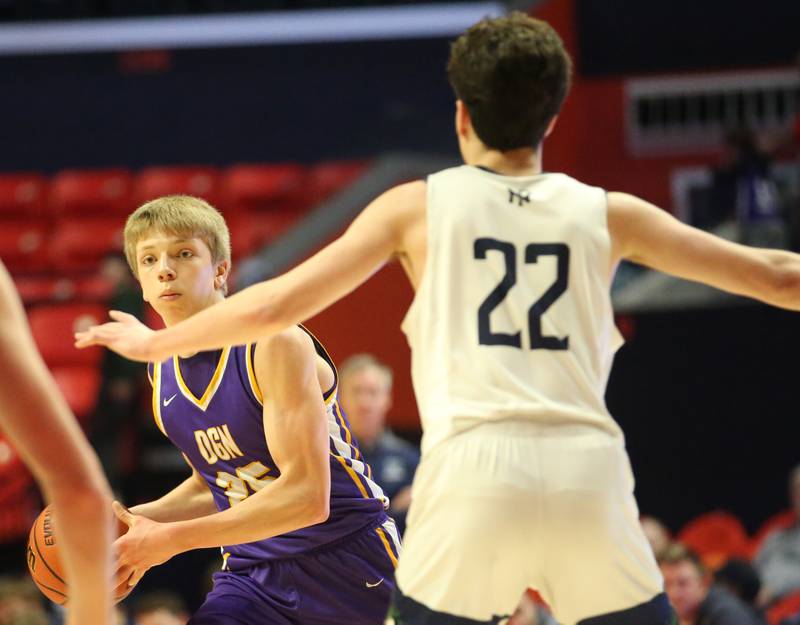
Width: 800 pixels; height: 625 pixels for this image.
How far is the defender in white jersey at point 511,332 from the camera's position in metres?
2.95

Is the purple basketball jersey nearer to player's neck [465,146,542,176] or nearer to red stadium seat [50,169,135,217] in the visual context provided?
player's neck [465,146,542,176]

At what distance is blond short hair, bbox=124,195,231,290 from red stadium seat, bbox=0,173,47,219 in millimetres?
10560

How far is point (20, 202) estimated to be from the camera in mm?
14227

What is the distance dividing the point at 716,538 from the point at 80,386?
4.70m

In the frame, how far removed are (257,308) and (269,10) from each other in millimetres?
13428

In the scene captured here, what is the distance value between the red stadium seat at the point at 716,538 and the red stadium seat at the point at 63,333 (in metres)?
4.56

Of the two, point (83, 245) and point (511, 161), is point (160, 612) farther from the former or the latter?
point (83, 245)

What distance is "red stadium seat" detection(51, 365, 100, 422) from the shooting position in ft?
32.3

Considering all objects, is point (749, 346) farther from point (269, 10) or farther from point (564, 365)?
point (269, 10)

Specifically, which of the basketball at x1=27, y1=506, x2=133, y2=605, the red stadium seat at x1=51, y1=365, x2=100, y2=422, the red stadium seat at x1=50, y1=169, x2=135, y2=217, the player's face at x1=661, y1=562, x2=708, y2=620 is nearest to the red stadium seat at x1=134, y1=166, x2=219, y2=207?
the red stadium seat at x1=50, y1=169, x2=135, y2=217

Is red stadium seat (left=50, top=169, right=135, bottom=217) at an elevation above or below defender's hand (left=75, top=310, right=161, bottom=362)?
below

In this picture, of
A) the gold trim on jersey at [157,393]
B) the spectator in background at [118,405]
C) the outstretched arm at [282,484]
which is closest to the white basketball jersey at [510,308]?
the outstretched arm at [282,484]

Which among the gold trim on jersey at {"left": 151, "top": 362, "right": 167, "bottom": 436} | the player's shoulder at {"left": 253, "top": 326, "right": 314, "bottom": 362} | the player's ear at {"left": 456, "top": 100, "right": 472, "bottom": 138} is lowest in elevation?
the gold trim on jersey at {"left": 151, "top": 362, "right": 167, "bottom": 436}

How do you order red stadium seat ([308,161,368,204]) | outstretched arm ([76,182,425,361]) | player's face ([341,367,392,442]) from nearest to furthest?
outstretched arm ([76,182,425,361])
player's face ([341,367,392,442])
red stadium seat ([308,161,368,204])
